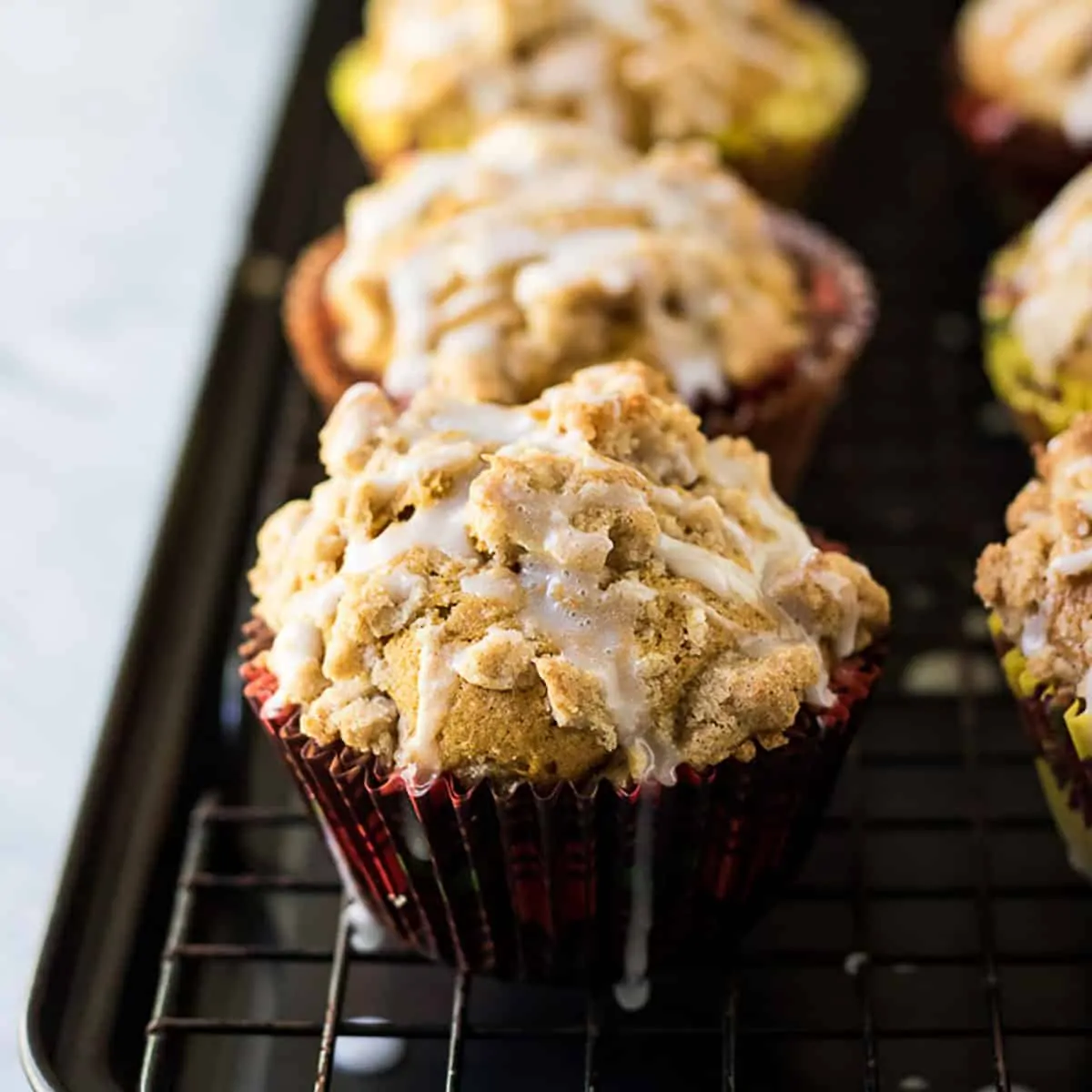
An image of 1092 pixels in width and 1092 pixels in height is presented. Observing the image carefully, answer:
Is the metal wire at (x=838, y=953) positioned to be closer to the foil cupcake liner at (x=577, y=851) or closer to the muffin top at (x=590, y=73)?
the foil cupcake liner at (x=577, y=851)

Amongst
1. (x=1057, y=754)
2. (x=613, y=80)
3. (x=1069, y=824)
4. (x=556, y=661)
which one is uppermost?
(x=556, y=661)

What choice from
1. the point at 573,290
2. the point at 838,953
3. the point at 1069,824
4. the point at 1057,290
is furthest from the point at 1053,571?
the point at 573,290

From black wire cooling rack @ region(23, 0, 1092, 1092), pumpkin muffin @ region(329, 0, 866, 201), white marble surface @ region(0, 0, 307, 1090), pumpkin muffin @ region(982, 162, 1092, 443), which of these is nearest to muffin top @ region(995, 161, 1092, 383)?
pumpkin muffin @ region(982, 162, 1092, 443)

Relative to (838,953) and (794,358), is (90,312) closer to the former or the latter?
(794,358)

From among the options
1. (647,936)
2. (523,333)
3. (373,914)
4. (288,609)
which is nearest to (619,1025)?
(647,936)

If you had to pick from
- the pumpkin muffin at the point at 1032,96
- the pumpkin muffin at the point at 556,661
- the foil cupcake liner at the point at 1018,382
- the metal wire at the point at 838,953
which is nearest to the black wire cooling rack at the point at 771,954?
the metal wire at the point at 838,953

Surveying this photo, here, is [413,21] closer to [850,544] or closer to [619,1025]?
[850,544]
